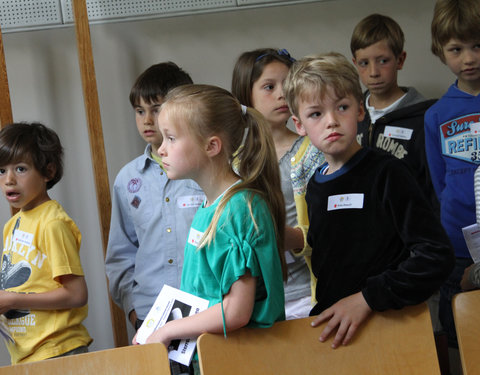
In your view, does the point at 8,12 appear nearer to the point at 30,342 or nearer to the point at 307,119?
the point at 30,342

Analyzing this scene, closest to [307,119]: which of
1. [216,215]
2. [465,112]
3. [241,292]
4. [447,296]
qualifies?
[216,215]

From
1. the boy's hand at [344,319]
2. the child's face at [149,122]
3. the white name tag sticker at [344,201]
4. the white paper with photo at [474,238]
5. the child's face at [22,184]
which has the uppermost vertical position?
the child's face at [149,122]

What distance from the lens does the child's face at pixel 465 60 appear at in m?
2.16

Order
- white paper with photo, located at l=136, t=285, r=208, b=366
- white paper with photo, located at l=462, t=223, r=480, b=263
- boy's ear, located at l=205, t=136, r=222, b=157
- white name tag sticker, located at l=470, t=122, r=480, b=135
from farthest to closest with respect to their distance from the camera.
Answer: white name tag sticker, located at l=470, t=122, r=480, b=135 → white paper with photo, located at l=462, t=223, r=480, b=263 → boy's ear, located at l=205, t=136, r=222, b=157 → white paper with photo, located at l=136, t=285, r=208, b=366

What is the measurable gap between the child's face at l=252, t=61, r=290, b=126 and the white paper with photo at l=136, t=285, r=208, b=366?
36.6 inches

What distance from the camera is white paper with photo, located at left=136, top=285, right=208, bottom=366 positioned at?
1.49 meters

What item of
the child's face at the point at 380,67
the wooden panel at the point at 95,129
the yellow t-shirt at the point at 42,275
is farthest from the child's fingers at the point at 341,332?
the wooden panel at the point at 95,129

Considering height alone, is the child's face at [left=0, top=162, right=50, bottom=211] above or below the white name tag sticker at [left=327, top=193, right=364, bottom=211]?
above

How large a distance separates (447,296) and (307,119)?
3.40 ft

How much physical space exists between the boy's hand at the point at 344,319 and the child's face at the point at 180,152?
1.75 ft

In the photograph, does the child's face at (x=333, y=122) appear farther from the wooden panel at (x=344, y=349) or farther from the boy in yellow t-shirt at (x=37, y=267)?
the boy in yellow t-shirt at (x=37, y=267)

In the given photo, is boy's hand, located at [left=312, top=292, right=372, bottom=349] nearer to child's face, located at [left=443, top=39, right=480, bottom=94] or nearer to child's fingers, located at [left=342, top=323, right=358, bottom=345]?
child's fingers, located at [left=342, top=323, right=358, bottom=345]

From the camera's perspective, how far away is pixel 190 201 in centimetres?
227

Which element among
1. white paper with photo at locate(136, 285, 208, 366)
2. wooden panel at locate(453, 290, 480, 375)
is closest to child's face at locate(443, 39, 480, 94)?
wooden panel at locate(453, 290, 480, 375)
